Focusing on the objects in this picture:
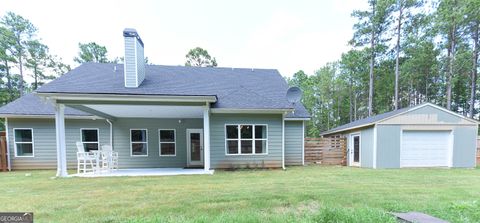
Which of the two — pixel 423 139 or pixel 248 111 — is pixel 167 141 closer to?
pixel 248 111

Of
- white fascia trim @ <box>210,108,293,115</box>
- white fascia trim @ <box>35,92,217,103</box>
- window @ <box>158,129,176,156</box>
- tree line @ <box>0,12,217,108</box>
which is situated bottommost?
window @ <box>158,129,176,156</box>

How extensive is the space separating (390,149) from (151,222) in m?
9.93

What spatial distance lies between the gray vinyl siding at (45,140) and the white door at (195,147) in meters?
3.40

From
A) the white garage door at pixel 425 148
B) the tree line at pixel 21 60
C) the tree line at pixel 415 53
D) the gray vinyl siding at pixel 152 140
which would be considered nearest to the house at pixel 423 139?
the white garage door at pixel 425 148

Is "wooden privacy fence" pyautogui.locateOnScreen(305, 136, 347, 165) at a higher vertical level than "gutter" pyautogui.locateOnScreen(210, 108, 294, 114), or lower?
lower

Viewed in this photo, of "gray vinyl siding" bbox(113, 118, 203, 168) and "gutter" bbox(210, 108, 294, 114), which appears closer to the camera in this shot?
"gutter" bbox(210, 108, 294, 114)

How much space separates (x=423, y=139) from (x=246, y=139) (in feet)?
24.3

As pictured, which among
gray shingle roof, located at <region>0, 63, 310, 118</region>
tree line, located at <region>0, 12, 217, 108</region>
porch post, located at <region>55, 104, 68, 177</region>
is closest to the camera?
porch post, located at <region>55, 104, 68, 177</region>

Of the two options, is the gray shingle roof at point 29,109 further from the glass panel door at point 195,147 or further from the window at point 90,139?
the glass panel door at point 195,147

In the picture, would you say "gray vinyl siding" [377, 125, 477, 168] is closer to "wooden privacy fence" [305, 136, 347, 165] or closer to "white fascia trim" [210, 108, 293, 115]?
"wooden privacy fence" [305, 136, 347, 165]

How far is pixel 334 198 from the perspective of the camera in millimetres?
4090

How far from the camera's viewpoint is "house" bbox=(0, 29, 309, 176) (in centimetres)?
820

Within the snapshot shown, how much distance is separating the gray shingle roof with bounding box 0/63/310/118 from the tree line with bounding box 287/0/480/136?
9893mm

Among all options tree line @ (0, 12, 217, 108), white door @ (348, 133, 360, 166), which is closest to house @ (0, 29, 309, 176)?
white door @ (348, 133, 360, 166)
